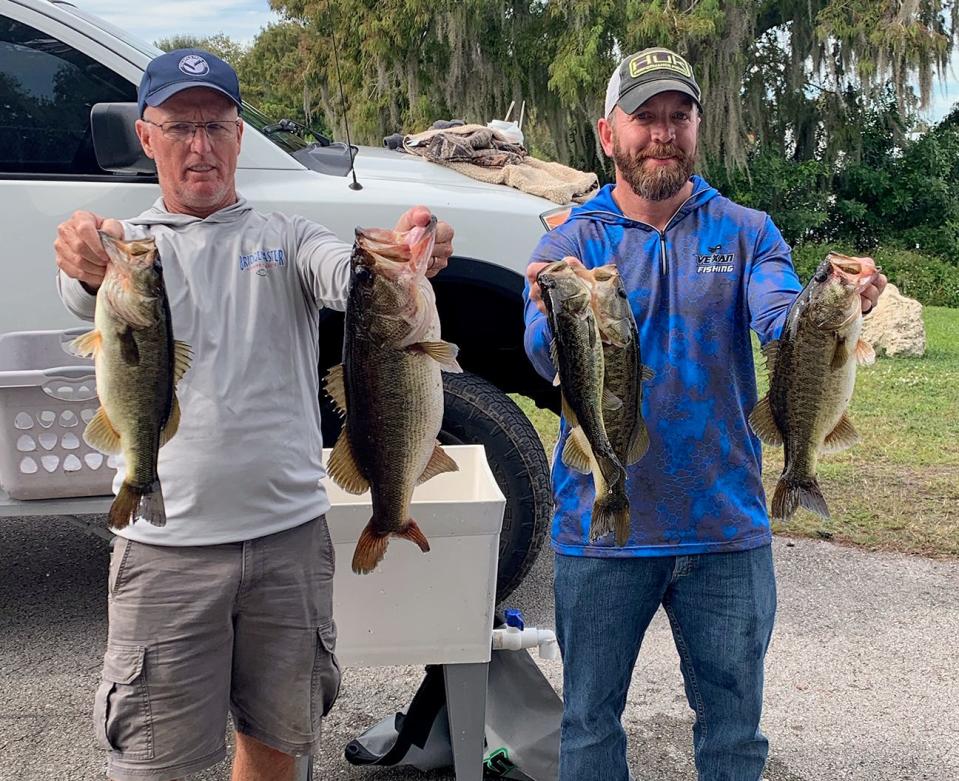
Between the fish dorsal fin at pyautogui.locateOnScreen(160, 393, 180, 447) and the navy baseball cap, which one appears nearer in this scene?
the fish dorsal fin at pyautogui.locateOnScreen(160, 393, 180, 447)

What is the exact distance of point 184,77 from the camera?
2.47 m

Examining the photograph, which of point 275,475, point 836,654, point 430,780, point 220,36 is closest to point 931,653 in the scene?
point 836,654

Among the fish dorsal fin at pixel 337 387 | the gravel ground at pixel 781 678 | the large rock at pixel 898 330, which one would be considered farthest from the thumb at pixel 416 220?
the large rock at pixel 898 330

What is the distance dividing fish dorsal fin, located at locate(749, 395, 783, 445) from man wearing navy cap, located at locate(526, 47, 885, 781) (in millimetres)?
152

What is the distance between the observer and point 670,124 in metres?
2.54

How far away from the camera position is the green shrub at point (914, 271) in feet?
66.7

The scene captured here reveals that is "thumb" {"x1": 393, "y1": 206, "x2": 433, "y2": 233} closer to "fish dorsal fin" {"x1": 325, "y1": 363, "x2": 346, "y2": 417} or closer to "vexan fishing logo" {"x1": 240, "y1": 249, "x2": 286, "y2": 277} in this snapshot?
"fish dorsal fin" {"x1": 325, "y1": 363, "x2": 346, "y2": 417}

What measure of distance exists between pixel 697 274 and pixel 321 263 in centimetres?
94

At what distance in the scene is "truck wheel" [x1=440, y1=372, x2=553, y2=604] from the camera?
4055mm

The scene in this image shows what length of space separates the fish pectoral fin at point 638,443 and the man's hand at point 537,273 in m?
0.36

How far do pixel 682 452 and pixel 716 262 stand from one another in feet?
1.59

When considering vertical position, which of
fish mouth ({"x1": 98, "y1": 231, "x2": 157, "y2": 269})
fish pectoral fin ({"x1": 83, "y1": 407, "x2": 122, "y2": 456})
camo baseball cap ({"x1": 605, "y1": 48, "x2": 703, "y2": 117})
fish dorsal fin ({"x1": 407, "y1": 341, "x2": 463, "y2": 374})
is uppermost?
camo baseball cap ({"x1": 605, "y1": 48, "x2": 703, "y2": 117})

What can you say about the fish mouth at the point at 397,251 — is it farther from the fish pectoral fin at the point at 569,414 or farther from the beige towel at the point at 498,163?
the beige towel at the point at 498,163

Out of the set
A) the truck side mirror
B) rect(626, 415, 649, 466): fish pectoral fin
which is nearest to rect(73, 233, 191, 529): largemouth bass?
rect(626, 415, 649, 466): fish pectoral fin
